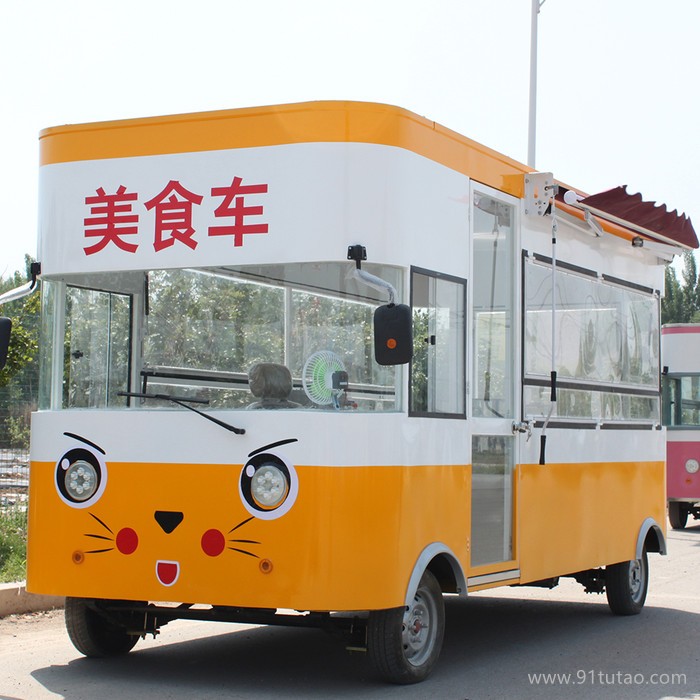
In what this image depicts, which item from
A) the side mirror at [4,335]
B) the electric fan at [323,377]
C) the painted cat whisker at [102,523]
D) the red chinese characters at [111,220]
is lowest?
the painted cat whisker at [102,523]

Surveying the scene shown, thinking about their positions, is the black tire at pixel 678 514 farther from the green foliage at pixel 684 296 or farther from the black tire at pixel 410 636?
the green foliage at pixel 684 296

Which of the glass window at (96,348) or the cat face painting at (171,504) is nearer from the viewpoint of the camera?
the cat face painting at (171,504)

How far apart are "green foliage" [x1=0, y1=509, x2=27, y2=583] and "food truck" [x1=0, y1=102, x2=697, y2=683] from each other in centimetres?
287

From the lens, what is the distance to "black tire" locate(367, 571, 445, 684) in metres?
7.31

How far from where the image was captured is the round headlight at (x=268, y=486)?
7215mm

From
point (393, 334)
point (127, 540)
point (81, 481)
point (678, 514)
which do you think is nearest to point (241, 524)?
point (127, 540)

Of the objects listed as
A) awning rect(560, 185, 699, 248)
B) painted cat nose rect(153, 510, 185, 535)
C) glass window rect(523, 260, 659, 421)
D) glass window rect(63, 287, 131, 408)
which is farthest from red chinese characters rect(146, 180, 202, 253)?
awning rect(560, 185, 699, 248)

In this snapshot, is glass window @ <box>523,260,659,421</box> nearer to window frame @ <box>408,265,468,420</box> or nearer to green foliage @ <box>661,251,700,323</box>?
window frame @ <box>408,265,468,420</box>

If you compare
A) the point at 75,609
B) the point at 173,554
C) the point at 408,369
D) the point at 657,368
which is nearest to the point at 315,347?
the point at 408,369

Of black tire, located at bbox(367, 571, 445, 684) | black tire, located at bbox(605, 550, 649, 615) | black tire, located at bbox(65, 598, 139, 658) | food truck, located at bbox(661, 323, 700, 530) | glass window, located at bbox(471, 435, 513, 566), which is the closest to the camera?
black tire, located at bbox(367, 571, 445, 684)

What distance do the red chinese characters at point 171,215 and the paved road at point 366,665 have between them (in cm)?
254

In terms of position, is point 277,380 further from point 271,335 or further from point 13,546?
point 13,546

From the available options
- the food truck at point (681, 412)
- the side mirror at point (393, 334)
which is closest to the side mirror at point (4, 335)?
the side mirror at point (393, 334)

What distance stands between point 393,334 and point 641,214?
4.08 metres
